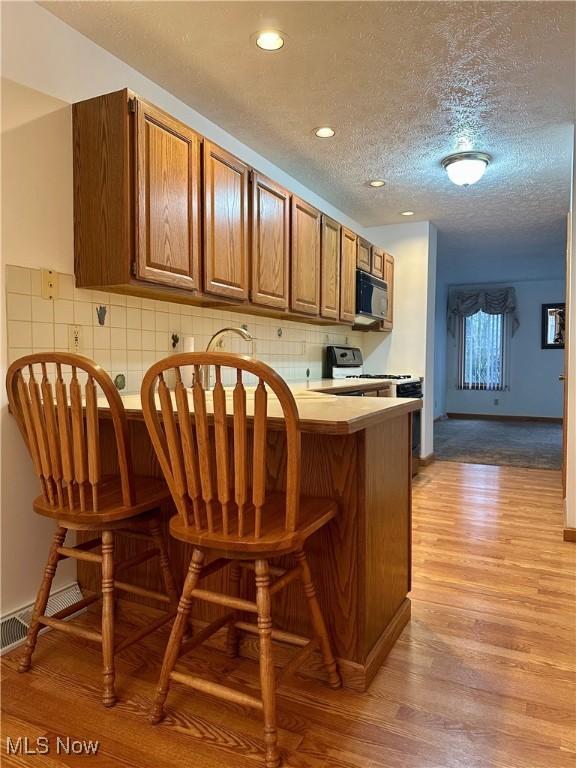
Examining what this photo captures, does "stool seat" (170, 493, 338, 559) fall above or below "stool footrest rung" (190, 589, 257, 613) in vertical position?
above

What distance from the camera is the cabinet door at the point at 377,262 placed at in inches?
181

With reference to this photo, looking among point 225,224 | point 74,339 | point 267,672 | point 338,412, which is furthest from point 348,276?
point 267,672

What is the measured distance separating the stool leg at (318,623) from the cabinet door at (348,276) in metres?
2.77

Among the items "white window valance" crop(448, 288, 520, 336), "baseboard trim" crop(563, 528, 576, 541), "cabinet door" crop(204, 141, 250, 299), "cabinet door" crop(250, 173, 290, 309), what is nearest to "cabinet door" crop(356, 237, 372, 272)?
"cabinet door" crop(250, 173, 290, 309)

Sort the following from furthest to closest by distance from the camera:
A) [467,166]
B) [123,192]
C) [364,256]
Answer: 1. [364,256]
2. [467,166]
3. [123,192]

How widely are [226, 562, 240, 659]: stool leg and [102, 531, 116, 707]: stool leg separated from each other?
39 cm

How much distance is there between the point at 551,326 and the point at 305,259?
659cm

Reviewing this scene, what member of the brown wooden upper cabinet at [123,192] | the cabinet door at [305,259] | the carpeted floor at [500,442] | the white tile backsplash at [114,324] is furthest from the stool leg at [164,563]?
the carpeted floor at [500,442]

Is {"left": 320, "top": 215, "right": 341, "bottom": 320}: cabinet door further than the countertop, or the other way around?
{"left": 320, "top": 215, "right": 341, "bottom": 320}: cabinet door

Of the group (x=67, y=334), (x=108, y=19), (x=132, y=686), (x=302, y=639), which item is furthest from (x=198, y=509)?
(x=108, y=19)

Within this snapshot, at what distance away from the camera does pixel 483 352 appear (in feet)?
29.8

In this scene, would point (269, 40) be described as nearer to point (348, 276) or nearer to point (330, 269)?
point (330, 269)

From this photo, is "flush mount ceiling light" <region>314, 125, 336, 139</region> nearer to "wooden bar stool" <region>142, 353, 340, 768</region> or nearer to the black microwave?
the black microwave

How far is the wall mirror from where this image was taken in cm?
842
